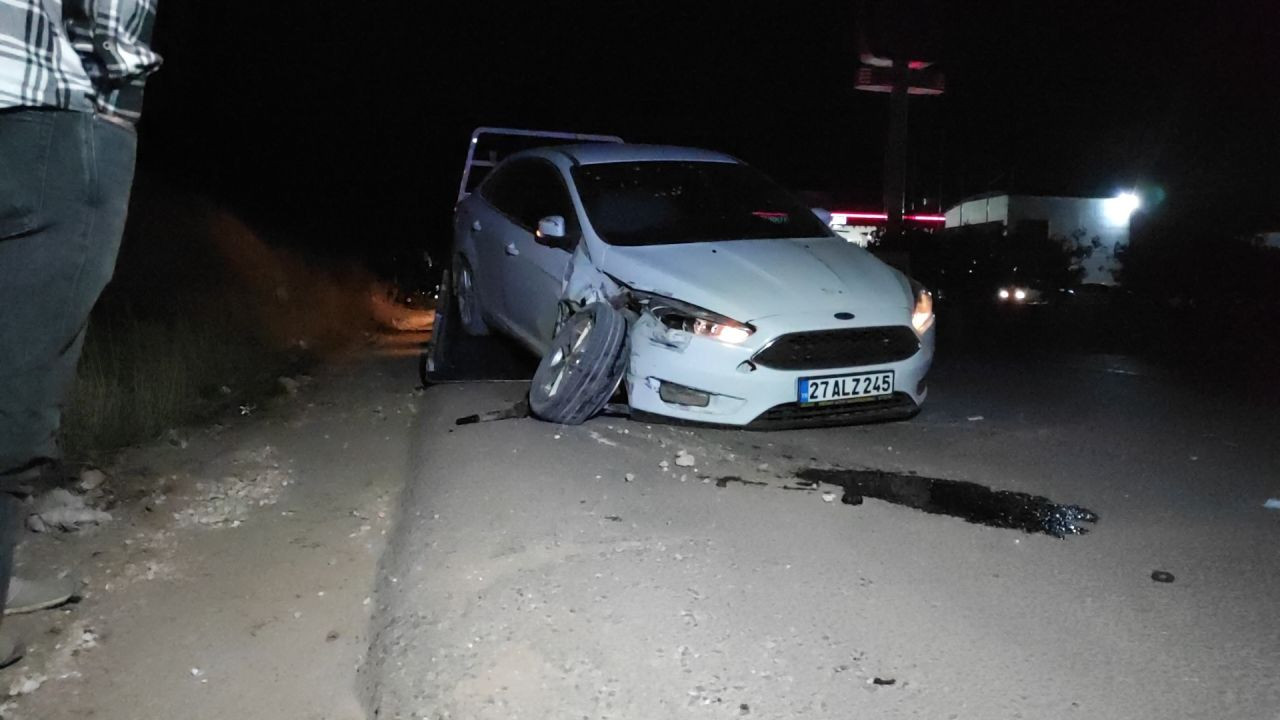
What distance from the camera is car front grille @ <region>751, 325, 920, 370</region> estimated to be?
528 centimetres

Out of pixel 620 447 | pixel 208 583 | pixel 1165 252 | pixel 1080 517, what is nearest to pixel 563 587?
pixel 208 583

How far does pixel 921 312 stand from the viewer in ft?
19.5

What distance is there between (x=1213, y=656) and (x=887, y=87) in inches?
949

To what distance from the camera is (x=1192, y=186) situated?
25141 mm

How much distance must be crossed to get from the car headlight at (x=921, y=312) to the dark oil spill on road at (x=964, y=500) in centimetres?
107

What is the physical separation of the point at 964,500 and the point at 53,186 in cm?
376

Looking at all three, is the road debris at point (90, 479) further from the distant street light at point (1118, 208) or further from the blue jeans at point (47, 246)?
the distant street light at point (1118, 208)

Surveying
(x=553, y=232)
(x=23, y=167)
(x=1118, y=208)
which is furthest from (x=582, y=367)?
(x=1118, y=208)

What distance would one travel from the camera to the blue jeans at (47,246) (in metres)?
2.41

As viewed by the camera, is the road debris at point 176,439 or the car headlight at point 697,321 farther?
the road debris at point 176,439

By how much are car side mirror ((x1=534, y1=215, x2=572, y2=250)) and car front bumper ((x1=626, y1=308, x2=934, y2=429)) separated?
3.19ft

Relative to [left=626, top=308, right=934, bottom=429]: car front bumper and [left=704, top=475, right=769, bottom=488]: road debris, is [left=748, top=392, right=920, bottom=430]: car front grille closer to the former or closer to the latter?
[left=626, top=308, right=934, bottom=429]: car front bumper

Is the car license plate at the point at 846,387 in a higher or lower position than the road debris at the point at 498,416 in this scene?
higher

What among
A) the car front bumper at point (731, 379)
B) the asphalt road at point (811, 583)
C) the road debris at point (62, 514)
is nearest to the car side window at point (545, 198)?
the car front bumper at point (731, 379)
